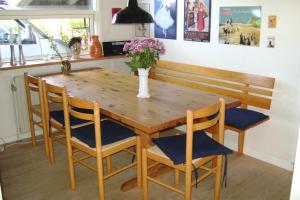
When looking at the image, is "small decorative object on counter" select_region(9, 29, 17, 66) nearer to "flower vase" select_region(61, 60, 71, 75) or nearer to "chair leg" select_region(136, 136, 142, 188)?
"flower vase" select_region(61, 60, 71, 75)

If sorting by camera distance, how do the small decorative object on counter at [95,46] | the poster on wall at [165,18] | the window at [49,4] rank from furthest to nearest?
the small decorative object on counter at [95,46] → the poster on wall at [165,18] → the window at [49,4]

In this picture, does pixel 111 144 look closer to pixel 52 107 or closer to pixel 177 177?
pixel 177 177

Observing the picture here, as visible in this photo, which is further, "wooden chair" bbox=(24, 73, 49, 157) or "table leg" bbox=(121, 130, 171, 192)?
"wooden chair" bbox=(24, 73, 49, 157)

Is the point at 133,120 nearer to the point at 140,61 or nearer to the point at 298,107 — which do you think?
Result: the point at 140,61

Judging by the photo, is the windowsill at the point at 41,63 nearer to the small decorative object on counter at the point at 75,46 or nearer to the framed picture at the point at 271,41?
the small decorative object on counter at the point at 75,46

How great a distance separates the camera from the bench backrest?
308cm

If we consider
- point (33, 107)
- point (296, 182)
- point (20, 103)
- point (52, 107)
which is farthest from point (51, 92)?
point (296, 182)

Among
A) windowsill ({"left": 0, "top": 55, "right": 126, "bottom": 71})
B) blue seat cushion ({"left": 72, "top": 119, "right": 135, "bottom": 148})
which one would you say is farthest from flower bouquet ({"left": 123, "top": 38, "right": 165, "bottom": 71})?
windowsill ({"left": 0, "top": 55, "right": 126, "bottom": 71})

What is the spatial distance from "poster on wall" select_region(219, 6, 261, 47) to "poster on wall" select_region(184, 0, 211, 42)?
184 mm

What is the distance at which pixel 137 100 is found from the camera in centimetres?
267

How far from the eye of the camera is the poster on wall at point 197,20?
11.4 feet

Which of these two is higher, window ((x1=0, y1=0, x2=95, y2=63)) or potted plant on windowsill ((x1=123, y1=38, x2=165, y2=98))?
window ((x1=0, y1=0, x2=95, y2=63))

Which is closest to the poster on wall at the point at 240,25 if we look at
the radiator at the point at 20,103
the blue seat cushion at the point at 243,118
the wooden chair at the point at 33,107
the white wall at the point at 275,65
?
the white wall at the point at 275,65

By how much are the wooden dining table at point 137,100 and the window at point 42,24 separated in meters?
0.56
